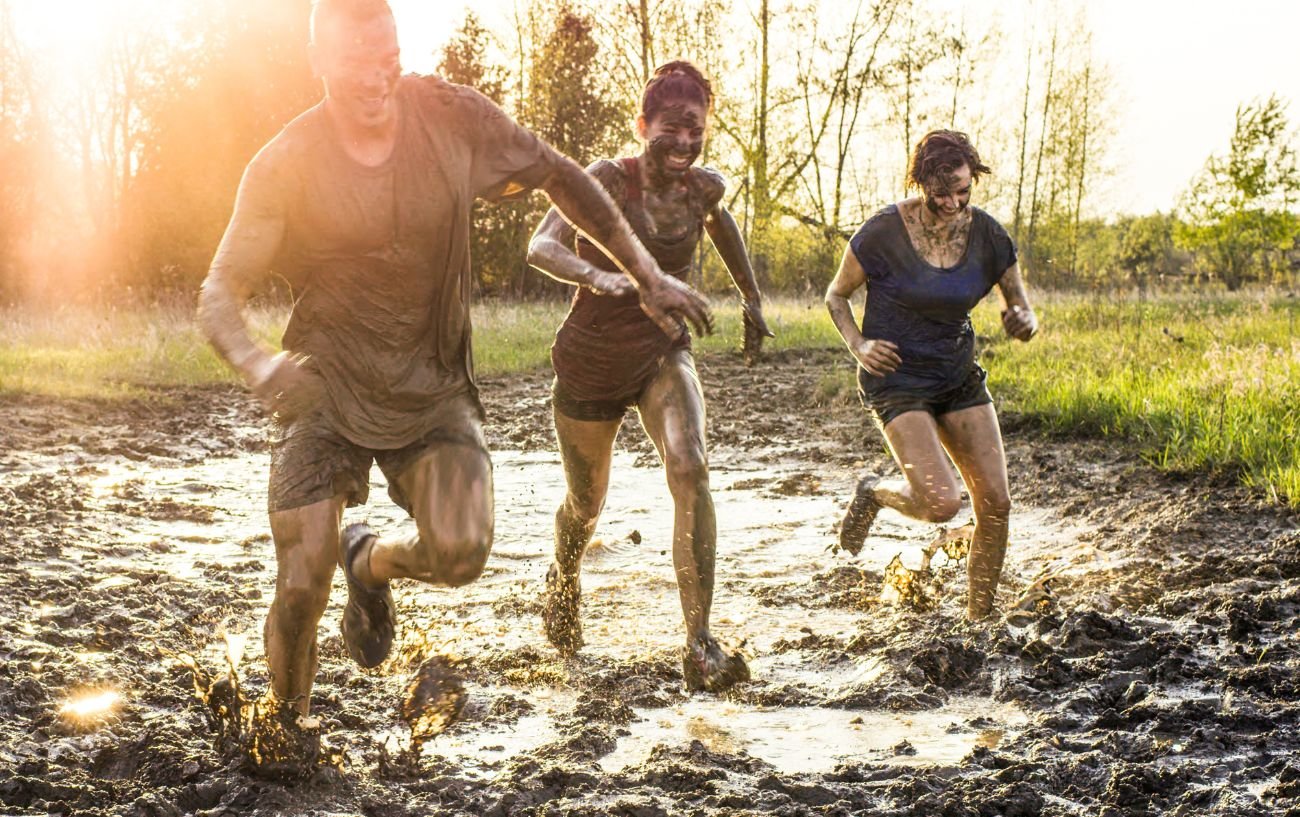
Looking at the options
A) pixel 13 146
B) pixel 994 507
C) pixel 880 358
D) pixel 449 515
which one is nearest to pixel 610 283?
pixel 449 515

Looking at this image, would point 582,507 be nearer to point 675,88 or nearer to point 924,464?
point 924,464

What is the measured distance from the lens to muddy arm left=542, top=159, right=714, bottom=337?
399 centimetres

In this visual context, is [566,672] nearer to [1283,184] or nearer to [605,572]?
[605,572]

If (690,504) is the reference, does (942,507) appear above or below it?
below

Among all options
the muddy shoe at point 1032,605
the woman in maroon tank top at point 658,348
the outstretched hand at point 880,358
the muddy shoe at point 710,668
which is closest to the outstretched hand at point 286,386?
the woman in maroon tank top at point 658,348

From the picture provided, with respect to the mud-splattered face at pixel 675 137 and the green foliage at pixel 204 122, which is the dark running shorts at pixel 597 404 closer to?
the mud-splattered face at pixel 675 137

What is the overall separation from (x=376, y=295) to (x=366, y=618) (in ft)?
3.51

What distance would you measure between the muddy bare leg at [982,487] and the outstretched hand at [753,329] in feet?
3.05

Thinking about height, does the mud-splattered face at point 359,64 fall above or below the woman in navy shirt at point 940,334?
above

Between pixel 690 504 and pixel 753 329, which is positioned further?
pixel 753 329

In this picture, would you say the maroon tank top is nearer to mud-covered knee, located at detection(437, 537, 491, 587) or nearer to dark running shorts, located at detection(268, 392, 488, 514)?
dark running shorts, located at detection(268, 392, 488, 514)

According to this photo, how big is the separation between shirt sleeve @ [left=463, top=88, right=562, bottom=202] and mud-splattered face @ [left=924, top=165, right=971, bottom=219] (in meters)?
2.05

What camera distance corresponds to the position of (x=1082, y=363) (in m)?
12.5

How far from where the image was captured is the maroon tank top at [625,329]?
5.07 m
